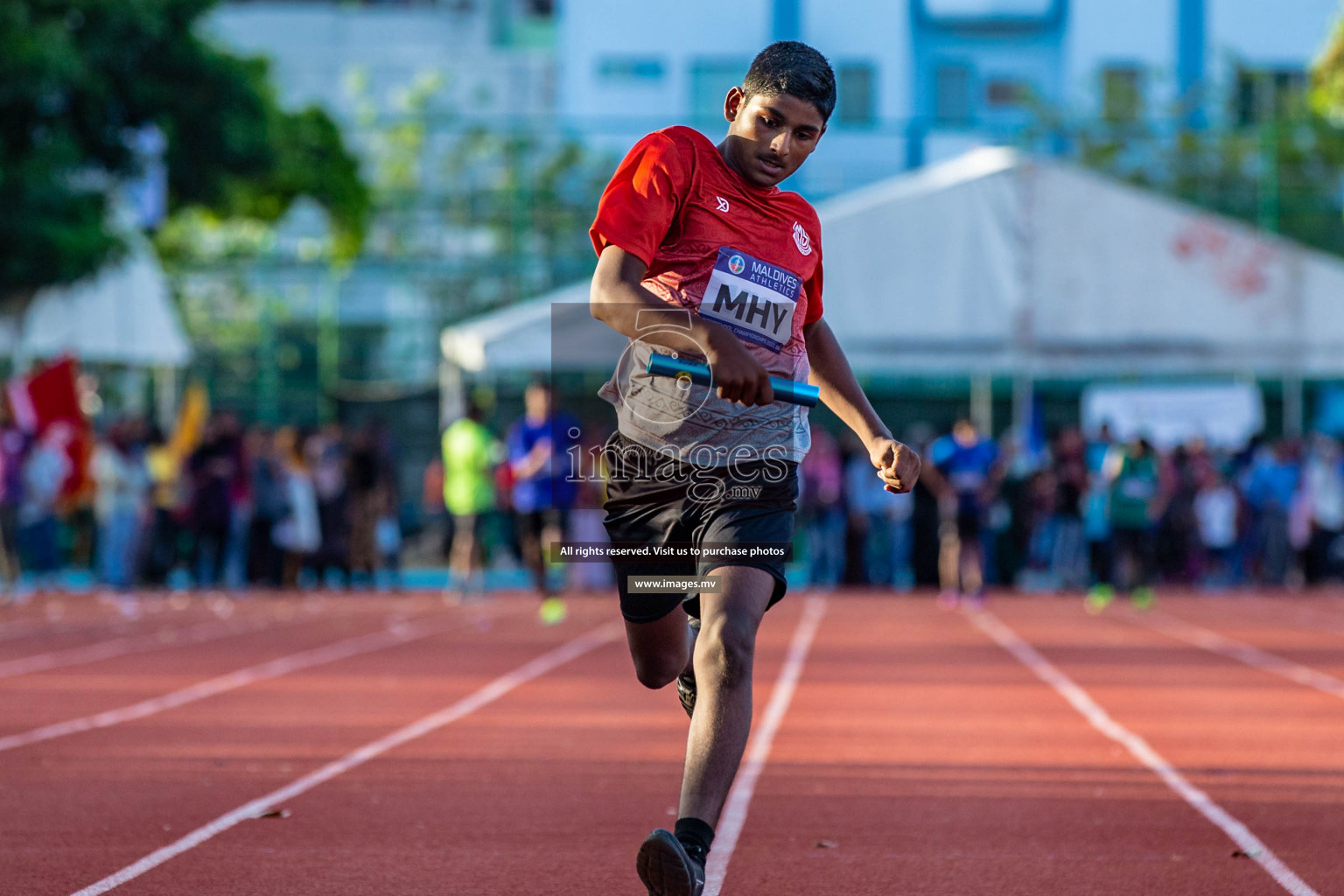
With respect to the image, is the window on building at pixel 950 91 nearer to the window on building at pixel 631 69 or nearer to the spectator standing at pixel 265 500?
the window on building at pixel 631 69

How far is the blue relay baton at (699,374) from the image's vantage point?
4051 mm

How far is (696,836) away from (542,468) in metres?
11.5

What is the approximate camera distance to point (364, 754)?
7949mm

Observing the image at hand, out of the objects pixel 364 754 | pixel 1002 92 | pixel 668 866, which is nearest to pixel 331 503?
pixel 364 754

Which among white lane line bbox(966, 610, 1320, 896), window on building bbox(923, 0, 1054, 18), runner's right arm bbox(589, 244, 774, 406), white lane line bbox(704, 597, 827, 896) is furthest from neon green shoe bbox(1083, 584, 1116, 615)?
window on building bbox(923, 0, 1054, 18)

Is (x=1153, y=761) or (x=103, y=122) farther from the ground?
(x=103, y=122)

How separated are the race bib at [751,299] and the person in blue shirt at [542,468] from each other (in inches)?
427

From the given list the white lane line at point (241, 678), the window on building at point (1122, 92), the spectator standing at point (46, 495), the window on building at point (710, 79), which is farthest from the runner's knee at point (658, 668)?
the window on building at point (710, 79)

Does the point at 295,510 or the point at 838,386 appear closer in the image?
the point at 838,386

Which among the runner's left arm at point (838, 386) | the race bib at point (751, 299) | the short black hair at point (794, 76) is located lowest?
the runner's left arm at point (838, 386)

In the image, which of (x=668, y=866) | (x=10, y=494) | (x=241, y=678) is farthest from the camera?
(x=10, y=494)

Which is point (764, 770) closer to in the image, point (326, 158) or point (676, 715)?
point (676, 715)

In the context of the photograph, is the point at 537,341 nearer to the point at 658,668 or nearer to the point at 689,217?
the point at 658,668

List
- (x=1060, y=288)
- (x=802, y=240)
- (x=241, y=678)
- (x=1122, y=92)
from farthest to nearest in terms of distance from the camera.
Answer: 1. (x=1122, y=92)
2. (x=1060, y=288)
3. (x=241, y=678)
4. (x=802, y=240)
